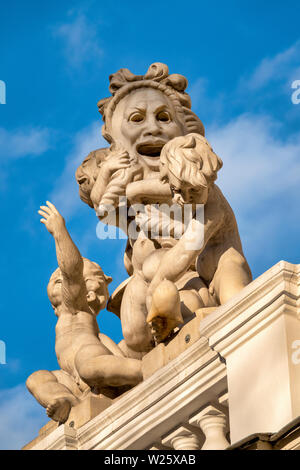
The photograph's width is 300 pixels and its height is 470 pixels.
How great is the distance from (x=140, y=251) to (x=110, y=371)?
1612 millimetres

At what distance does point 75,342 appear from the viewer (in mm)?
14508

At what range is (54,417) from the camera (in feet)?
44.5

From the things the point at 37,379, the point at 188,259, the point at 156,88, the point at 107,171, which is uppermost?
the point at 156,88

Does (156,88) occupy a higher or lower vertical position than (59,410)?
higher

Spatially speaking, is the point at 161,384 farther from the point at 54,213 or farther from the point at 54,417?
the point at 54,213

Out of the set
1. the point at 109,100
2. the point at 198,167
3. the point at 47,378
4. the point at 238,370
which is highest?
the point at 109,100

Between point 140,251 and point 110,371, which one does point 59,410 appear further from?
point 140,251

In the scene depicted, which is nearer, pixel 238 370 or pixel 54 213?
pixel 238 370

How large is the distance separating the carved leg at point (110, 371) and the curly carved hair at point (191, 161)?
1972 mm

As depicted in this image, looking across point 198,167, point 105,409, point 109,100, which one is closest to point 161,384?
point 105,409

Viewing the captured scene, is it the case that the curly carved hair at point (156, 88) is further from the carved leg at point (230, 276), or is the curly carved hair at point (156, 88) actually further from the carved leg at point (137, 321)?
the carved leg at point (230, 276)

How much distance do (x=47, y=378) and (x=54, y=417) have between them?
0.73 meters

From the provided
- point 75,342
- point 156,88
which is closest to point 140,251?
point 75,342

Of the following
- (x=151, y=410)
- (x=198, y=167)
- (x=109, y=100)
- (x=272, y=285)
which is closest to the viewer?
(x=272, y=285)
